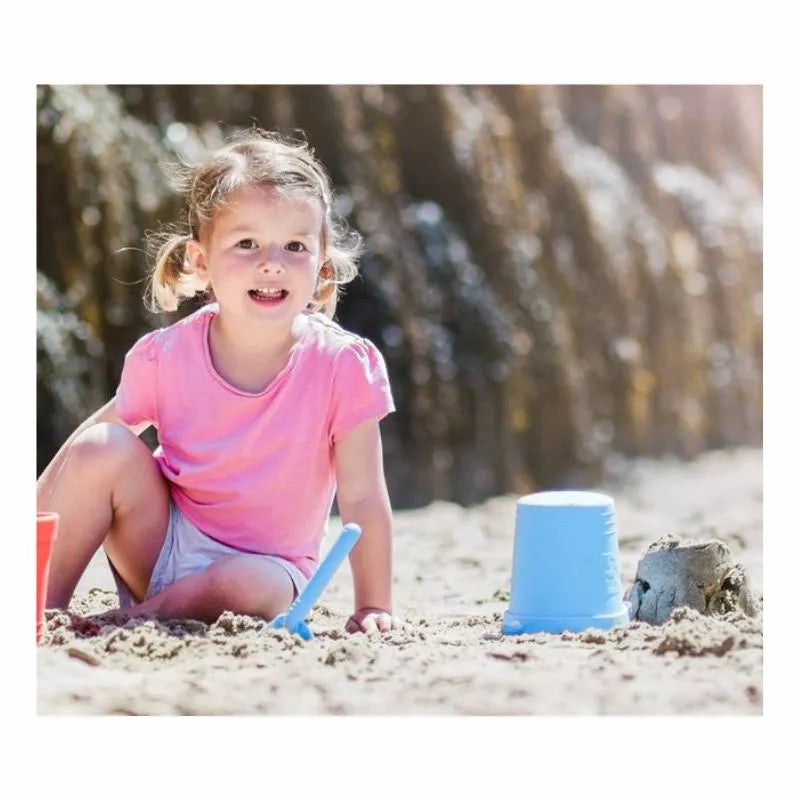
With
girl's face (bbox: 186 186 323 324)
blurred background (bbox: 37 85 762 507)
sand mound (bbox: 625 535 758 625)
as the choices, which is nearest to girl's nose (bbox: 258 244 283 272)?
girl's face (bbox: 186 186 323 324)

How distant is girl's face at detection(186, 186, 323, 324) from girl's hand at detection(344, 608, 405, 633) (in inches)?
22.1

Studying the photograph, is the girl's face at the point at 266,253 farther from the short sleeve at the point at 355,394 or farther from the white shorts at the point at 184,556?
the white shorts at the point at 184,556

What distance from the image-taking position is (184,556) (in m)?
2.43

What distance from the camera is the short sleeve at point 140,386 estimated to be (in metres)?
2.55

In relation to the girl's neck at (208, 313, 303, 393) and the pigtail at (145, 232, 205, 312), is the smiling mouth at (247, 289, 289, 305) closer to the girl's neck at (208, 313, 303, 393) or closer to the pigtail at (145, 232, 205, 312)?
the girl's neck at (208, 313, 303, 393)

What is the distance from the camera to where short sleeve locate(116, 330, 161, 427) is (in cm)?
255

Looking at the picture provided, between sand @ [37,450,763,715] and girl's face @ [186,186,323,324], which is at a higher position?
girl's face @ [186,186,323,324]

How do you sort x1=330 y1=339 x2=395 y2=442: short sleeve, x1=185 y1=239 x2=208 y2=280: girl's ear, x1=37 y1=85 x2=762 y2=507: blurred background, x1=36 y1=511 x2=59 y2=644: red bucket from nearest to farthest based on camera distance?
x1=36 y1=511 x2=59 y2=644: red bucket → x1=330 y1=339 x2=395 y2=442: short sleeve → x1=185 y1=239 x2=208 y2=280: girl's ear → x1=37 y1=85 x2=762 y2=507: blurred background

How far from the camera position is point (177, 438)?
250 cm

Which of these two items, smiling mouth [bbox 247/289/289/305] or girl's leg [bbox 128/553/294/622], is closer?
girl's leg [bbox 128/553/294/622]

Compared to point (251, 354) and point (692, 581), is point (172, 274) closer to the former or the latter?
point (251, 354)

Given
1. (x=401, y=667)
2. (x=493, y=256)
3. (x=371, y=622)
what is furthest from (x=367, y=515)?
(x=493, y=256)

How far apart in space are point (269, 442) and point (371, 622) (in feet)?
1.27
